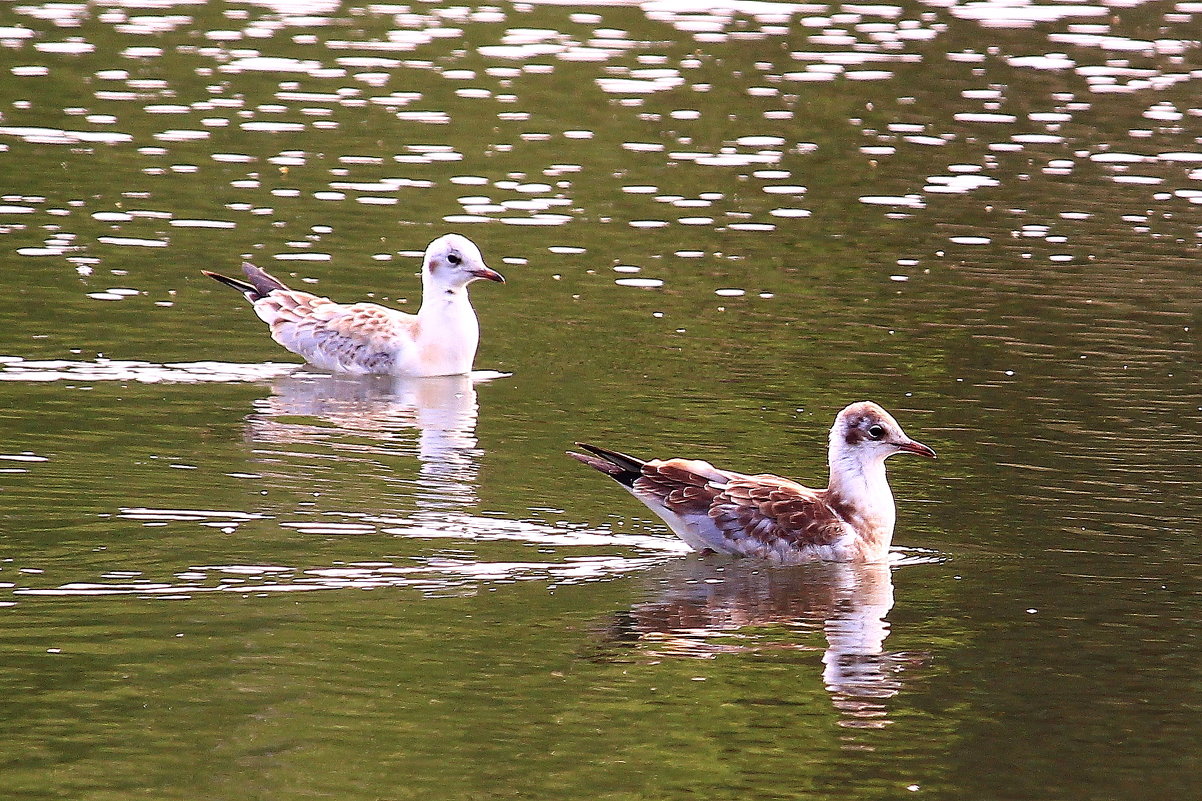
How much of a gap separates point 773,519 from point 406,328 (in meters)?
6.32

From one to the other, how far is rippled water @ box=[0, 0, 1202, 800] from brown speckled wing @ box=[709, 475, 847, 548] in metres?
0.23

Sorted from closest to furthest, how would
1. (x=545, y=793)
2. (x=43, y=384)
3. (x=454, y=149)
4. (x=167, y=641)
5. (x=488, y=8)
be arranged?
(x=545, y=793) → (x=167, y=641) → (x=43, y=384) → (x=454, y=149) → (x=488, y=8)

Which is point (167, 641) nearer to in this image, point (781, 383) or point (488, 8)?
point (781, 383)

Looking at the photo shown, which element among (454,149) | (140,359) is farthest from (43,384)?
(454,149)

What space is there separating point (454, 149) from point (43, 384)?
459 inches

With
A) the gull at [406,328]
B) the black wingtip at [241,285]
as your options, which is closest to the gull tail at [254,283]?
the black wingtip at [241,285]

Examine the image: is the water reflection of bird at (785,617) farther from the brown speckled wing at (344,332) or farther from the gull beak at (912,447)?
the brown speckled wing at (344,332)

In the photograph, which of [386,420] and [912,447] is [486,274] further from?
[912,447]

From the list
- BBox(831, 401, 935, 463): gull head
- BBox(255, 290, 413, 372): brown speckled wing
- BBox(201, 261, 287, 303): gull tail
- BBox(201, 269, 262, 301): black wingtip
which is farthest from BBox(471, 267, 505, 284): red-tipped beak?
BBox(831, 401, 935, 463): gull head

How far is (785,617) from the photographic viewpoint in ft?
40.1

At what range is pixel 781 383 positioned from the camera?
17.7m

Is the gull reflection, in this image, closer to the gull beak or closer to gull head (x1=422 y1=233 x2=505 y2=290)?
gull head (x1=422 y1=233 x2=505 y2=290)

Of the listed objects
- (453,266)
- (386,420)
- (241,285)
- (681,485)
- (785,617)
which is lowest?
(386,420)

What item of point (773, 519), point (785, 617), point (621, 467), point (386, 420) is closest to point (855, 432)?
point (773, 519)
